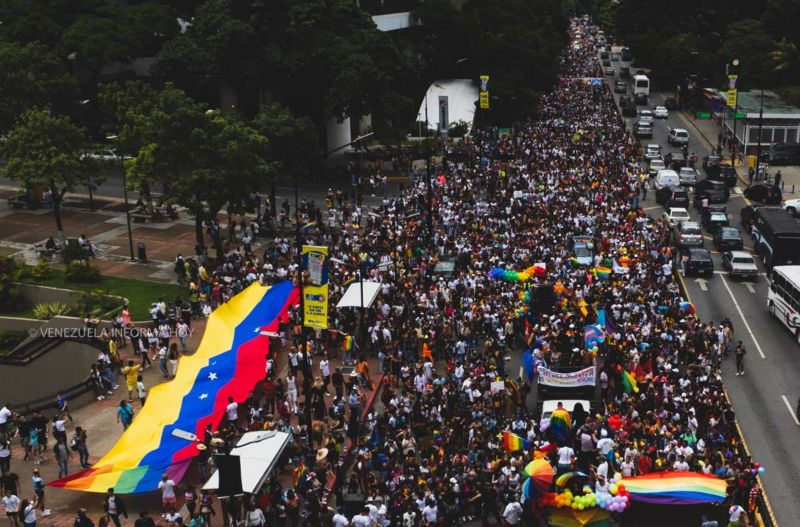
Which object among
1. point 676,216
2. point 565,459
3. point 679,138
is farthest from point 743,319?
point 679,138

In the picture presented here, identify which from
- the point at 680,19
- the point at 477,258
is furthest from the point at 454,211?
the point at 680,19

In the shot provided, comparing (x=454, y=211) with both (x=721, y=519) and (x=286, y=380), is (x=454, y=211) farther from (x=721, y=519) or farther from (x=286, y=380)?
(x=721, y=519)

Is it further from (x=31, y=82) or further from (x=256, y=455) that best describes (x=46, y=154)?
(x=256, y=455)

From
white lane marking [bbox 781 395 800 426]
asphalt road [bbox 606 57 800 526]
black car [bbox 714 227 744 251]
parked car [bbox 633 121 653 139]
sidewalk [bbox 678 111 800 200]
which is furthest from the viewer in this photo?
parked car [bbox 633 121 653 139]

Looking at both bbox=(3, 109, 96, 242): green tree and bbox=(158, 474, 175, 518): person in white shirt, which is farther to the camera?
bbox=(3, 109, 96, 242): green tree

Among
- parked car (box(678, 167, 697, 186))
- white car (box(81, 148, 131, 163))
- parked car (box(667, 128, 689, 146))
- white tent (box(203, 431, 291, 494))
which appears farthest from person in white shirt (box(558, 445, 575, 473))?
parked car (box(667, 128, 689, 146))

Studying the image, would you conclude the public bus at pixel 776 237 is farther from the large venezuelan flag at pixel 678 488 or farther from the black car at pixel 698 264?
the large venezuelan flag at pixel 678 488

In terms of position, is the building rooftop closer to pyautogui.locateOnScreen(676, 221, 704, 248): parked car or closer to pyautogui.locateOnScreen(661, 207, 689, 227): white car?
pyautogui.locateOnScreen(661, 207, 689, 227): white car

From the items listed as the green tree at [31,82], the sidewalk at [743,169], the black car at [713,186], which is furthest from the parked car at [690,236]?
the green tree at [31,82]
